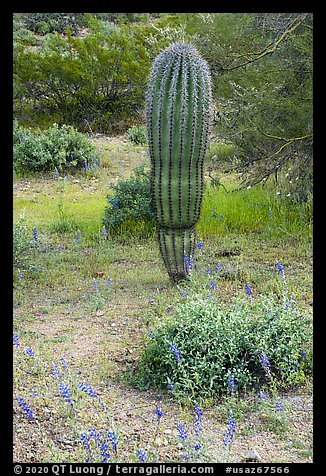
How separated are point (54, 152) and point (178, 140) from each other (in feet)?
16.9

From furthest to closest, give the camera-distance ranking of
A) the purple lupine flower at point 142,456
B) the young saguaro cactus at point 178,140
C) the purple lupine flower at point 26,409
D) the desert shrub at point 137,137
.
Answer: the desert shrub at point 137,137 < the young saguaro cactus at point 178,140 < the purple lupine flower at point 26,409 < the purple lupine flower at point 142,456

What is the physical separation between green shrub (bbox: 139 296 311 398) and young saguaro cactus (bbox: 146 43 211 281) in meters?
1.38

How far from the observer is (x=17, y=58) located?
13.5 m

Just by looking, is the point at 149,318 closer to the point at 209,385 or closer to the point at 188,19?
the point at 209,385

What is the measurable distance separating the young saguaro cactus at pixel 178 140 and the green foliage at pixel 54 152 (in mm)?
4659

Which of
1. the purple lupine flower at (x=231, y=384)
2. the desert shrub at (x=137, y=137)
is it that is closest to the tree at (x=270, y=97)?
the purple lupine flower at (x=231, y=384)

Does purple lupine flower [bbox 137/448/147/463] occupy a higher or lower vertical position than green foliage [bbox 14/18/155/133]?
lower

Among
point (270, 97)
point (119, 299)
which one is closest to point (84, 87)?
point (270, 97)

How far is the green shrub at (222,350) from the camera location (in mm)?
3385

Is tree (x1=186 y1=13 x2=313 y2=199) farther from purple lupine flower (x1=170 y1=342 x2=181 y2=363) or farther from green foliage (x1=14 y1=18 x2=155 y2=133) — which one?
green foliage (x1=14 y1=18 x2=155 y2=133)

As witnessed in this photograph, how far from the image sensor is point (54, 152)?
9.75m

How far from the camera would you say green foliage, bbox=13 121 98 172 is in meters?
9.62

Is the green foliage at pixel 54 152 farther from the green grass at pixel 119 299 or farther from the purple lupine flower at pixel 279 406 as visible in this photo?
the purple lupine flower at pixel 279 406

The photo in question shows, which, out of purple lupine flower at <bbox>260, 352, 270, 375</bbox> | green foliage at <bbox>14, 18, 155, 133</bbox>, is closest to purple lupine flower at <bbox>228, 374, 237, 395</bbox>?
purple lupine flower at <bbox>260, 352, 270, 375</bbox>
